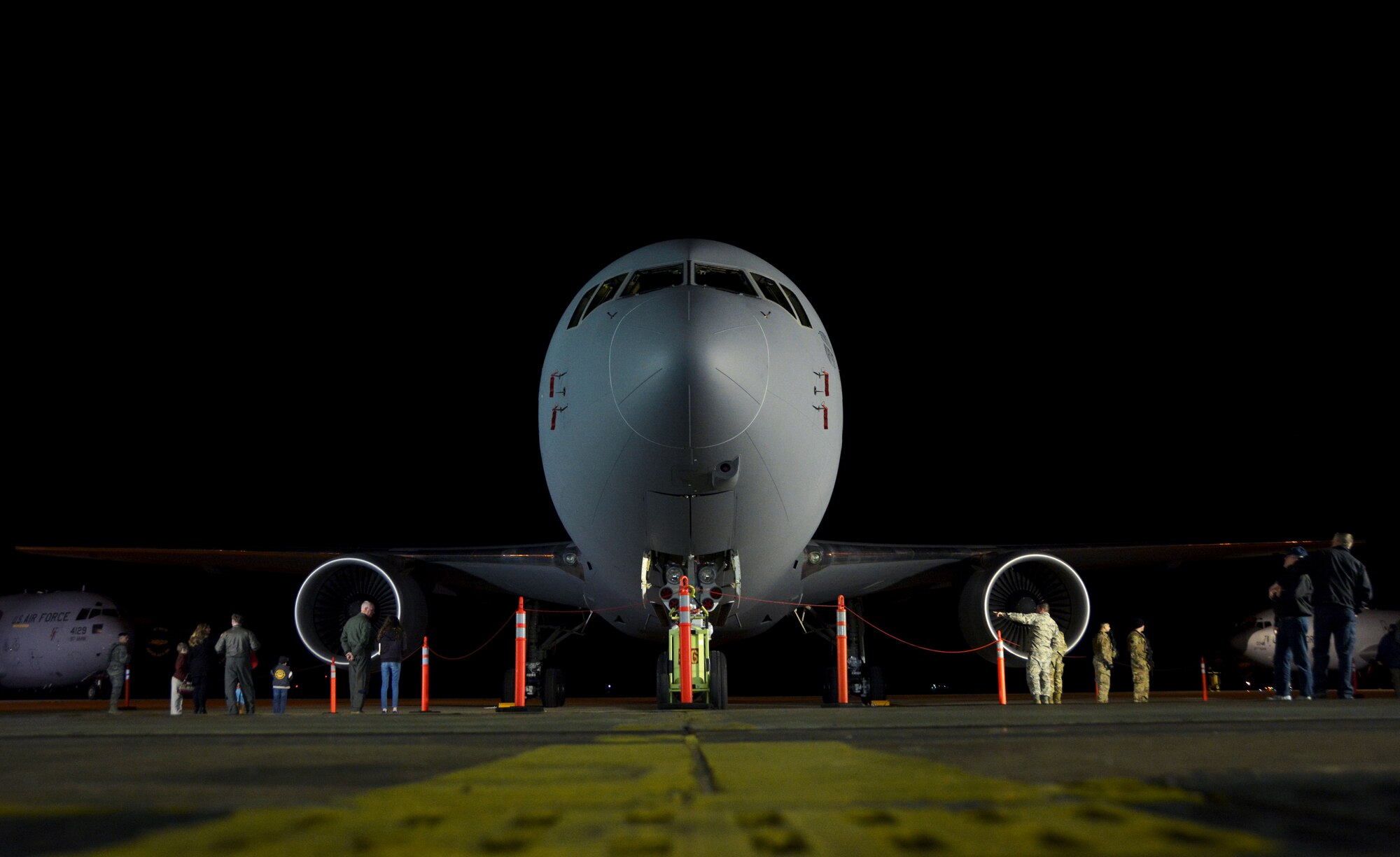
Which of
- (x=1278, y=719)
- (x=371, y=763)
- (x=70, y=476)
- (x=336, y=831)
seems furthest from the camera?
(x=70, y=476)

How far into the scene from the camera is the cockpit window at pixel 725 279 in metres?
9.55

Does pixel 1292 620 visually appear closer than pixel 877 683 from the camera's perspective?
Yes

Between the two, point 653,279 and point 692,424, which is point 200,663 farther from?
point 692,424

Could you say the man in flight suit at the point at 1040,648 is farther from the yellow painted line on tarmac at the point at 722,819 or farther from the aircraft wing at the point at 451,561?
the yellow painted line on tarmac at the point at 722,819

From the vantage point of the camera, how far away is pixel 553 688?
1418cm

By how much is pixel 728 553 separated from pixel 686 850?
8266mm

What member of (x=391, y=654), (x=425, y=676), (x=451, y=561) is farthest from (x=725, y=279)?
(x=451, y=561)

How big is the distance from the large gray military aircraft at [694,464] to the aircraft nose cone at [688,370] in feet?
0.05

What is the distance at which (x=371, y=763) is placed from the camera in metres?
2.50

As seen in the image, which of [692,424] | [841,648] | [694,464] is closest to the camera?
[692,424]

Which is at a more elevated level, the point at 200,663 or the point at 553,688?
the point at 200,663

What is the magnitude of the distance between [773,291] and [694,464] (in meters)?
2.39

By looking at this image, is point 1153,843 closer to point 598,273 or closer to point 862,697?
point 598,273

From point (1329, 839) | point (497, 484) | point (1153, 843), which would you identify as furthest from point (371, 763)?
point (497, 484)
